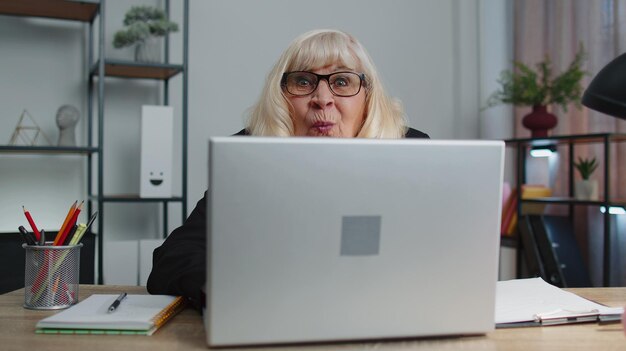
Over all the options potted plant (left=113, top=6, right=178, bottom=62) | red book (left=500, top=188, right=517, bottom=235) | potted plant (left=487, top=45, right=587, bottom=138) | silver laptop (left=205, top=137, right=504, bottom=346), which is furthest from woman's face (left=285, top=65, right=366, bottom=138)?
red book (left=500, top=188, right=517, bottom=235)

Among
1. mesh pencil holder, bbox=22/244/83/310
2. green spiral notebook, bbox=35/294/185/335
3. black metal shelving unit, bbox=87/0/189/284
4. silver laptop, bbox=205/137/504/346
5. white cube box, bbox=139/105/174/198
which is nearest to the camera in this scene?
silver laptop, bbox=205/137/504/346

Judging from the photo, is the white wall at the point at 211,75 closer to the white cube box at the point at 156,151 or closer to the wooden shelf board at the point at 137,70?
the wooden shelf board at the point at 137,70

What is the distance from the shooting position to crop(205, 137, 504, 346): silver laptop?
76cm

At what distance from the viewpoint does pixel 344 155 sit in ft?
2.54

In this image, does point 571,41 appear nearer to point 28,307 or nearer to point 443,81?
point 443,81

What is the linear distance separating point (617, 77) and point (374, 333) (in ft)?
2.02

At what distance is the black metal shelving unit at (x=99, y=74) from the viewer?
260 cm

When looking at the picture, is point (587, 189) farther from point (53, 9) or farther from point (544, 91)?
point (53, 9)

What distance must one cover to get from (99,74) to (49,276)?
171cm

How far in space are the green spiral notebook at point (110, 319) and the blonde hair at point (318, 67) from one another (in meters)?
0.78

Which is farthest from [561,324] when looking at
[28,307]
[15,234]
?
[15,234]

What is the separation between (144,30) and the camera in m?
2.73

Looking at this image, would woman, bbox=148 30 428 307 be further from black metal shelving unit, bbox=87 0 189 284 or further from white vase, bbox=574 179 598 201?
white vase, bbox=574 179 598 201

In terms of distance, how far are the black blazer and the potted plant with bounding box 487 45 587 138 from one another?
6.33ft
